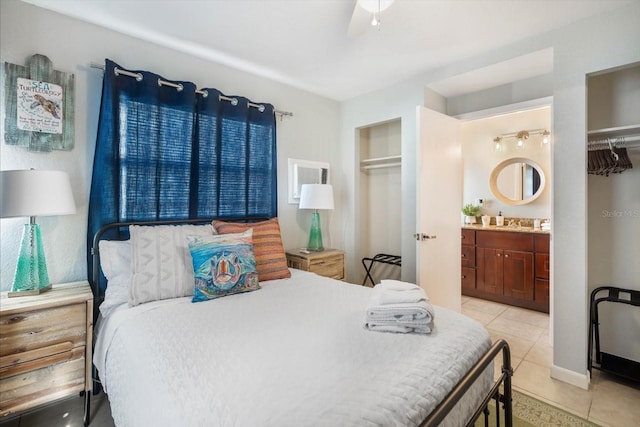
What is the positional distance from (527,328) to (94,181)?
4111 millimetres

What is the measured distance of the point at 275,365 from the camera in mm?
1100

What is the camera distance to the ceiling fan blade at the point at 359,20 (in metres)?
1.62

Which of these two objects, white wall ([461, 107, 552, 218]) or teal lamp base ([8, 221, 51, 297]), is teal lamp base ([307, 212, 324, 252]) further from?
white wall ([461, 107, 552, 218])

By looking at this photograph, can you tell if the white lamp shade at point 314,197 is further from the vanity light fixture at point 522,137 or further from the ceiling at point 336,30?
the vanity light fixture at point 522,137

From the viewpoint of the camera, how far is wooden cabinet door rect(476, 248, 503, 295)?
386 centimetres

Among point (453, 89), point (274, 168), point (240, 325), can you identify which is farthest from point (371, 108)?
point (240, 325)

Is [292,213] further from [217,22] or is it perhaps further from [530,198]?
[530,198]

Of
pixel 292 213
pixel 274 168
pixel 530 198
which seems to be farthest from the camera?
pixel 530 198

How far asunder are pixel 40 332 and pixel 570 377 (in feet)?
11.2

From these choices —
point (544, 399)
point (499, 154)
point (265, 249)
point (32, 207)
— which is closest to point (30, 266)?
point (32, 207)

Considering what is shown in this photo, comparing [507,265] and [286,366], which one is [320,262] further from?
[507,265]

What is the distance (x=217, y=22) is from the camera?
2139 millimetres

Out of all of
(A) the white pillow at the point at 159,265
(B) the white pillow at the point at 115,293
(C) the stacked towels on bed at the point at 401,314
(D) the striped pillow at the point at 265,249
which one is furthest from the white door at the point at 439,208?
(B) the white pillow at the point at 115,293

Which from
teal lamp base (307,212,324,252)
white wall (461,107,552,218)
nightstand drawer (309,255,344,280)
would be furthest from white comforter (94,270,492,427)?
white wall (461,107,552,218)
